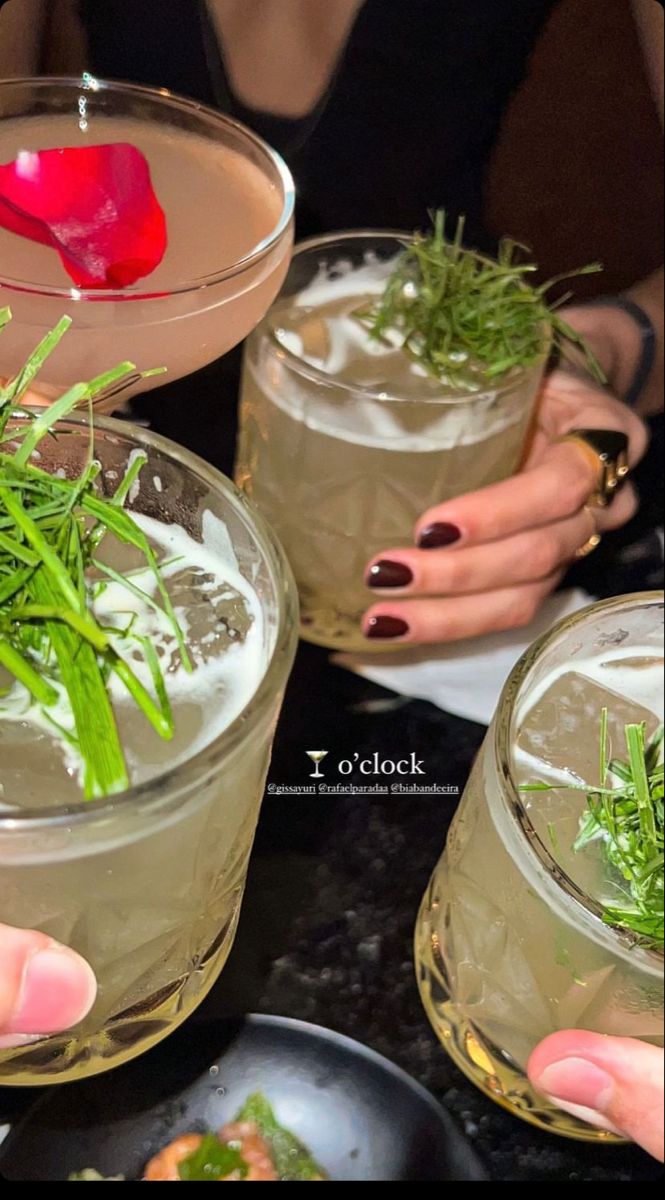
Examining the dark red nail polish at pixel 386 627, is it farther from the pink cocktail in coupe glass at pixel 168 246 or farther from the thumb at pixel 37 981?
the thumb at pixel 37 981

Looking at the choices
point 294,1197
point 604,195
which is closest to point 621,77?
point 604,195

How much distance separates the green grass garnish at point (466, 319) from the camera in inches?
29.1

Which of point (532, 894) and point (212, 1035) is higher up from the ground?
point (532, 894)

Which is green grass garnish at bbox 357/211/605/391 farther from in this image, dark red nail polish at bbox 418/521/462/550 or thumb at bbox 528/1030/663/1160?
thumb at bbox 528/1030/663/1160

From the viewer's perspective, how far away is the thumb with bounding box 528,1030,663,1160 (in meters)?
0.42

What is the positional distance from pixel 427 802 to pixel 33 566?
37 centimetres

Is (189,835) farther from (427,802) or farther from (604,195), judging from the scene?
(604,195)

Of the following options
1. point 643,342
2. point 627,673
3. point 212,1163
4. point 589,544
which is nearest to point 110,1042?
point 212,1163

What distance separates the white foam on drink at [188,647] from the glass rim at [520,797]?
12 centimetres

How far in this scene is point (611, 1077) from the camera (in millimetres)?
431

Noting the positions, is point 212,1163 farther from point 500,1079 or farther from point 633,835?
point 633,835

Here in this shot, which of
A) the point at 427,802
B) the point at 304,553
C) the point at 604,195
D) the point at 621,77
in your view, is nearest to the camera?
the point at 427,802

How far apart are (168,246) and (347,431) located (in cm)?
17

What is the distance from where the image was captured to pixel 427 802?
68cm
